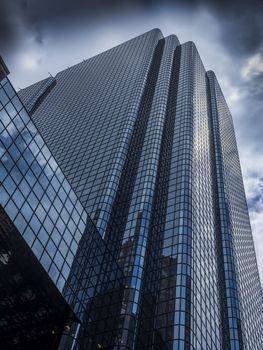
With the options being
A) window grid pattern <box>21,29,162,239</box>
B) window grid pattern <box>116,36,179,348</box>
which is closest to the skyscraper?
window grid pattern <box>116,36,179,348</box>

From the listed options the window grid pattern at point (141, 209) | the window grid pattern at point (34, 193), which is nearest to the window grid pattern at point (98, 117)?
the window grid pattern at point (141, 209)

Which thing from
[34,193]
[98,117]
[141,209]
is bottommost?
[34,193]

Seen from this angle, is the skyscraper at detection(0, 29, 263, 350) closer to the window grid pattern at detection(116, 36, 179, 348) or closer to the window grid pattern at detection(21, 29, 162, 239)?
the window grid pattern at detection(116, 36, 179, 348)

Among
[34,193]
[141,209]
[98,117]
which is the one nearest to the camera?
[34,193]

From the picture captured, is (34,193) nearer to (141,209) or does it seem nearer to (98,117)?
(141,209)

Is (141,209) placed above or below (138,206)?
below

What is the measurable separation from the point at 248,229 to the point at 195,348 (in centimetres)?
8989

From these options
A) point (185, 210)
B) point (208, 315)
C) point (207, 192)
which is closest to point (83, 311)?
point (208, 315)

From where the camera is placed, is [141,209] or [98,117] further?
[98,117]

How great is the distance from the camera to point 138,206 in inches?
3361

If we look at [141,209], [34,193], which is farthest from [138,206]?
[34,193]

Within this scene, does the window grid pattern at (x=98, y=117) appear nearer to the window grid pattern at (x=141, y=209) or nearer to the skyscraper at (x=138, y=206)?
the skyscraper at (x=138, y=206)

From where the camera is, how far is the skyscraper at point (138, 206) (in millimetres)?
44938

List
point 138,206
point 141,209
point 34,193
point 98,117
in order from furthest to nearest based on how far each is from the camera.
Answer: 1. point 98,117
2. point 138,206
3. point 141,209
4. point 34,193
